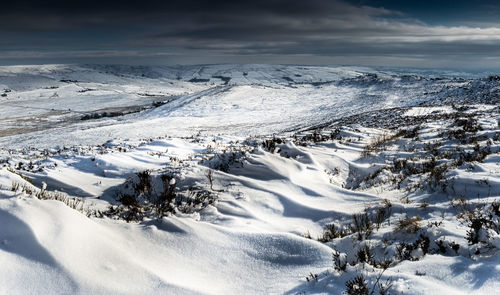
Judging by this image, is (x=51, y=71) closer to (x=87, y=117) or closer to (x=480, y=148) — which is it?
(x=87, y=117)

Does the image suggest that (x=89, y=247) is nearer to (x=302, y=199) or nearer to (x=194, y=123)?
(x=302, y=199)

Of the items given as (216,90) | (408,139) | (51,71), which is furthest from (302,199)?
(51,71)

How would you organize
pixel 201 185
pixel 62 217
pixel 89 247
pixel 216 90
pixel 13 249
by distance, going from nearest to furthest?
pixel 13 249 → pixel 89 247 → pixel 62 217 → pixel 201 185 → pixel 216 90

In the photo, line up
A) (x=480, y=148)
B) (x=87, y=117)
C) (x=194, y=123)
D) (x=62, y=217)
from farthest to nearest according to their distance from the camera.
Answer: (x=87, y=117)
(x=194, y=123)
(x=480, y=148)
(x=62, y=217)

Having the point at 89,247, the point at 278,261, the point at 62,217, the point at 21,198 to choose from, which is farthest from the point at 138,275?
the point at 21,198

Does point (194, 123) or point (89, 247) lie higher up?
point (89, 247)

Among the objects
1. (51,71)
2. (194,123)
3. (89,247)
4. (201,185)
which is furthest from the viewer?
(51,71)

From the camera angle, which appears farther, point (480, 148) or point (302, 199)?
point (480, 148)

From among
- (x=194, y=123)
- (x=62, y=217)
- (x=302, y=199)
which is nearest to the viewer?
(x=62, y=217)

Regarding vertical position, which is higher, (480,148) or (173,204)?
(480,148)
